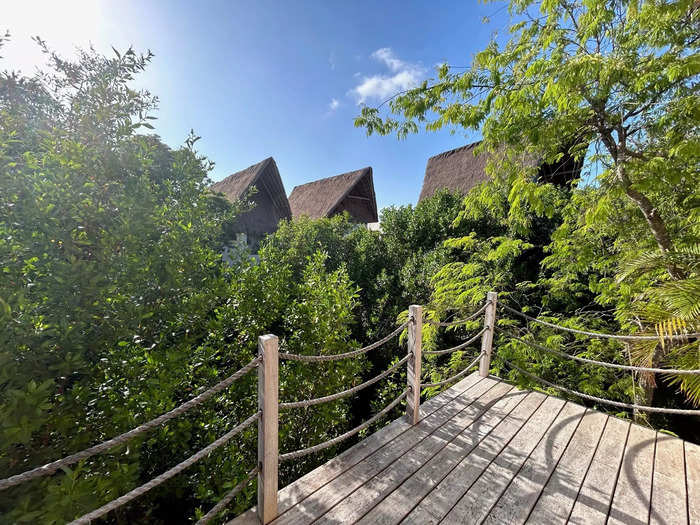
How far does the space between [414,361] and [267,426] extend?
4.80ft

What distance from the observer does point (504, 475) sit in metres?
2.12

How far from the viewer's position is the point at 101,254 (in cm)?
204

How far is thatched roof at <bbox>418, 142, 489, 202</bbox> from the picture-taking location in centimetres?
1090

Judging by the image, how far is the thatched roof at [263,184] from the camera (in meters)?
12.8

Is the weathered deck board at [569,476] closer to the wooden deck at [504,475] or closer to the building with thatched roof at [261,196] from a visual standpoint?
the wooden deck at [504,475]

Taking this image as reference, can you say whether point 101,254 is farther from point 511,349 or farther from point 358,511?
point 511,349

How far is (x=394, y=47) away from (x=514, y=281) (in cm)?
578

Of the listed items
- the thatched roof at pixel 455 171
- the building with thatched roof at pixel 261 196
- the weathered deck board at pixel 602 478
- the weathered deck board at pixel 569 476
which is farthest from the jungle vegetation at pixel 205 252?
the building with thatched roof at pixel 261 196

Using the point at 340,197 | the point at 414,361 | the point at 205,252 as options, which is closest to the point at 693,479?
the point at 414,361

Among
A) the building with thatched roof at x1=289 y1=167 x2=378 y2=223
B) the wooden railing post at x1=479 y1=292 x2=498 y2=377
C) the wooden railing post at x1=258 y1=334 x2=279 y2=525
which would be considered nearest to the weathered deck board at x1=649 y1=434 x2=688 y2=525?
the wooden railing post at x1=479 y1=292 x2=498 y2=377

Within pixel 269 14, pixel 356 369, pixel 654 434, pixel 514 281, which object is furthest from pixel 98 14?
pixel 514 281

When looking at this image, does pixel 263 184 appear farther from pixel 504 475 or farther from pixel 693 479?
pixel 693 479

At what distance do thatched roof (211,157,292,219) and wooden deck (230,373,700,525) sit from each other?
12023 mm

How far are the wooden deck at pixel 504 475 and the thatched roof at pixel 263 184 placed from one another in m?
12.0
